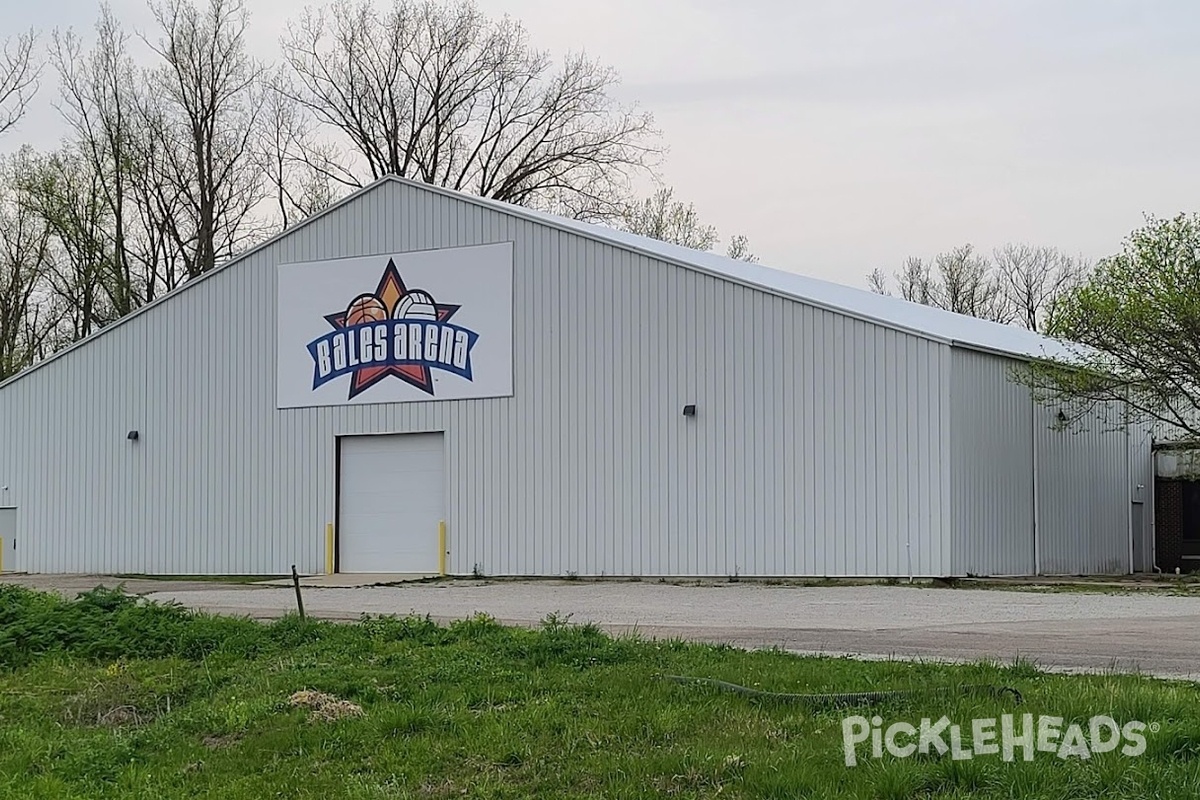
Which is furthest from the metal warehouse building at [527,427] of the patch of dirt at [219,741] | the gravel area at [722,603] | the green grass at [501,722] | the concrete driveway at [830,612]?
the patch of dirt at [219,741]

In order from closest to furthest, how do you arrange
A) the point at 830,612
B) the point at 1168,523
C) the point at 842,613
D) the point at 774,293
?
the point at 842,613, the point at 830,612, the point at 774,293, the point at 1168,523

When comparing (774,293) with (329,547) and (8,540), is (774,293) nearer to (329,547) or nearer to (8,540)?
(329,547)

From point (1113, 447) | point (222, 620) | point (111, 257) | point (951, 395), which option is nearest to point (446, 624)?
point (222, 620)

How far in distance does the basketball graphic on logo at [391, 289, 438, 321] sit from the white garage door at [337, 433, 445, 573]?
2.23 meters

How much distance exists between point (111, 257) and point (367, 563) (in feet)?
81.7

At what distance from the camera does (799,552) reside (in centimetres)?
2584

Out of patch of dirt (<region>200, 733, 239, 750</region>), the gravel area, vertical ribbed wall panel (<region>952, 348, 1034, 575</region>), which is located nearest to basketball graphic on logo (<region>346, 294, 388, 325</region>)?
the gravel area

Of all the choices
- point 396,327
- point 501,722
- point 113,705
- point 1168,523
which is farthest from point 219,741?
point 1168,523

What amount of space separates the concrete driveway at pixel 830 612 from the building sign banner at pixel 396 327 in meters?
4.28

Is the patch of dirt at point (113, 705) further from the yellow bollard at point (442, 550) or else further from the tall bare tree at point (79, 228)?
the tall bare tree at point (79, 228)

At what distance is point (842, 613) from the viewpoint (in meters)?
18.6

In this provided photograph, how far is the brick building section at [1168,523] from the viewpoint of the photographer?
34.8m

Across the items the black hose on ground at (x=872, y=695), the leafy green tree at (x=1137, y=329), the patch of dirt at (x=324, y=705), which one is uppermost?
the leafy green tree at (x=1137, y=329)

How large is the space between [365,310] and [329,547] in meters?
4.55
